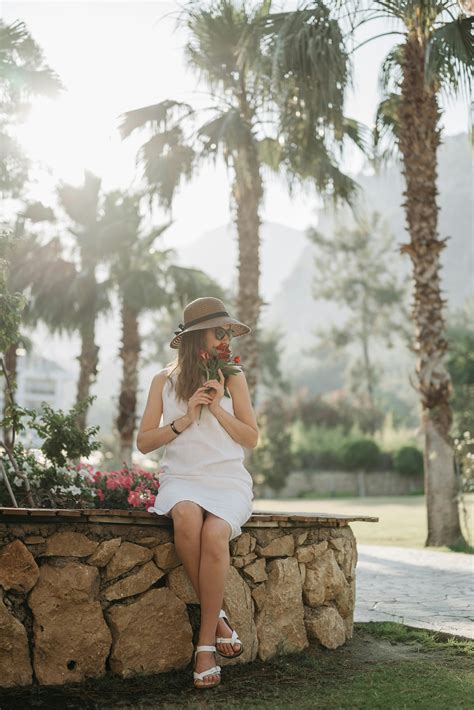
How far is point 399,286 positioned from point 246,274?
3716 centimetres

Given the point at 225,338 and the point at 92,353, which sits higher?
the point at 92,353

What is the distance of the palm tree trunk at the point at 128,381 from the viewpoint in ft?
56.4

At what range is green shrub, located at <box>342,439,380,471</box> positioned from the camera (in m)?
34.8

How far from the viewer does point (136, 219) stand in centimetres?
1781

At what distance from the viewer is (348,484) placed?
35.4 m

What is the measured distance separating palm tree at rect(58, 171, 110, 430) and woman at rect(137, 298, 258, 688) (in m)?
13.7

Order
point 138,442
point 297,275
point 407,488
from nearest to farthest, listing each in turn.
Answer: point 138,442 < point 407,488 < point 297,275

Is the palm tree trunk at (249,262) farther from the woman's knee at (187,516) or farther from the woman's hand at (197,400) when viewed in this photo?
the woman's knee at (187,516)

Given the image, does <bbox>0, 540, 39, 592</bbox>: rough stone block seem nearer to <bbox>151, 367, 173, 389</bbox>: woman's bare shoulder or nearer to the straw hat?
<bbox>151, 367, 173, 389</bbox>: woman's bare shoulder

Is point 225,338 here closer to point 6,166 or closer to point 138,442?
point 138,442

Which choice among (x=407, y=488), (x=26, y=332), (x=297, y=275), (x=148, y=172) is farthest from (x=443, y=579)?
(x=297, y=275)

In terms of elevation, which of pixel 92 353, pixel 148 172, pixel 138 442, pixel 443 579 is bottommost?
pixel 443 579

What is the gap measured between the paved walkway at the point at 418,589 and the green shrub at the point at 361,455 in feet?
81.1

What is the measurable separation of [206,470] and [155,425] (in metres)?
0.38
